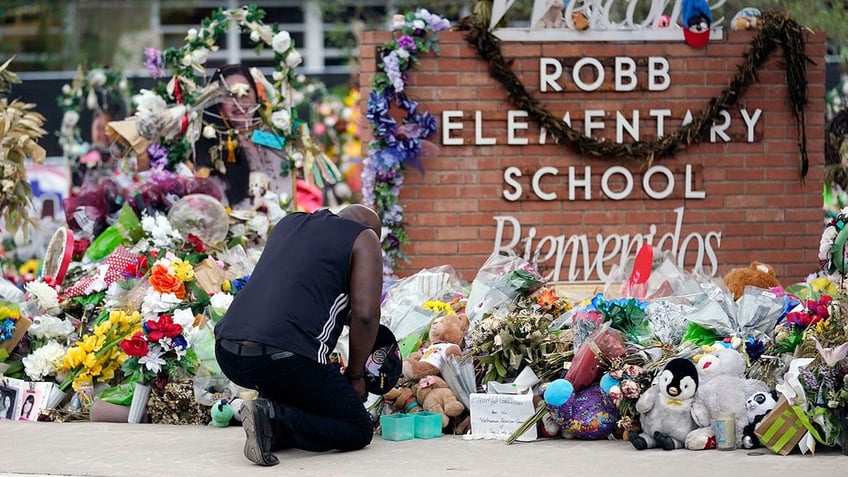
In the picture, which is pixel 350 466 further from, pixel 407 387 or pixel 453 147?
pixel 453 147

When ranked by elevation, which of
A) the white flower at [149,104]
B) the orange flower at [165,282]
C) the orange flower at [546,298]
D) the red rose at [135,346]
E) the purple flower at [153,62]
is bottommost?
the red rose at [135,346]

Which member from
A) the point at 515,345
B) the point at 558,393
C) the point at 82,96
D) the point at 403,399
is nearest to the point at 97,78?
the point at 82,96

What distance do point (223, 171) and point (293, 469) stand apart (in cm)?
450

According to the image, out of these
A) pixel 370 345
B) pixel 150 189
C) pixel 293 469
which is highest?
pixel 150 189

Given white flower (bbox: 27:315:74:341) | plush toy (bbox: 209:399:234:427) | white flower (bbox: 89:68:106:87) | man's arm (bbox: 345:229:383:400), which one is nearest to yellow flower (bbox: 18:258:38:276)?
white flower (bbox: 89:68:106:87)

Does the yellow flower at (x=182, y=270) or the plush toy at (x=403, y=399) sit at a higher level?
the yellow flower at (x=182, y=270)

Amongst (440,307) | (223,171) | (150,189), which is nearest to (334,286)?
(440,307)

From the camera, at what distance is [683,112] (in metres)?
9.02

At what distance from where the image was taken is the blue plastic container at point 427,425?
6.14 metres

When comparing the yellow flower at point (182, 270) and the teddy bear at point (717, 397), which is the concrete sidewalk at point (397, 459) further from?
the yellow flower at point (182, 270)

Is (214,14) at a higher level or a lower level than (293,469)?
higher

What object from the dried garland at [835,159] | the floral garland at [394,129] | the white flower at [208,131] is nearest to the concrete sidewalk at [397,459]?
the floral garland at [394,129]

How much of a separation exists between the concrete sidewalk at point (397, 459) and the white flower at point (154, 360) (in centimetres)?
53

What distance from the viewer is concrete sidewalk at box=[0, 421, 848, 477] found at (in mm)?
5195
